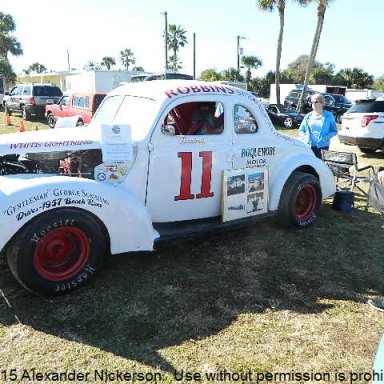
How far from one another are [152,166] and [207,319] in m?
1.71

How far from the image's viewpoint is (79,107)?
1453cm

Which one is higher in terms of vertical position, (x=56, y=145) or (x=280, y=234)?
(x=56, y=145)

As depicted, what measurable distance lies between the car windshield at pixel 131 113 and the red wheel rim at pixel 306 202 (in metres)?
2.62

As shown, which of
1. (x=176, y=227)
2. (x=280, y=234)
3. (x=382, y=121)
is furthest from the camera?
(x=382, y=121)

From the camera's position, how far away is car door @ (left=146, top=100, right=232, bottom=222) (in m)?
4.61

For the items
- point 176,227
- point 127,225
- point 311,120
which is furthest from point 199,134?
point 311,120

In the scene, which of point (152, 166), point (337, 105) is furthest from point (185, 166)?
point (337, 105)

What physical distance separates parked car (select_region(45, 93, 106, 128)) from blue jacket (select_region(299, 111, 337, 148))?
22.7 ft

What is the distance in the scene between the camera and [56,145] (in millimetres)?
4203

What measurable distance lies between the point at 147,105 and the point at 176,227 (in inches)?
56.7

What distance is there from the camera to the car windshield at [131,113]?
462cm

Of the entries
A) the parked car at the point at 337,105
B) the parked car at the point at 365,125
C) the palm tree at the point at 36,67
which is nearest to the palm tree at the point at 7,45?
the parked car at the point at 337,105

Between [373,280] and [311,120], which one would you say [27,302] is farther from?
[311,120]

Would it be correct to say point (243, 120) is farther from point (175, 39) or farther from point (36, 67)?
point (36, 67)
